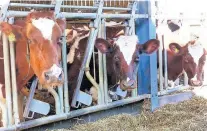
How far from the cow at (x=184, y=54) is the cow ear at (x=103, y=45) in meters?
2.29

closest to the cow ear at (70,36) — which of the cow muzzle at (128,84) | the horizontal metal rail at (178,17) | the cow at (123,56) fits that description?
the cow at (123,56)

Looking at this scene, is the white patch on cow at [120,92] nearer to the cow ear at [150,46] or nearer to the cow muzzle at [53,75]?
the cow ear at [150,46]

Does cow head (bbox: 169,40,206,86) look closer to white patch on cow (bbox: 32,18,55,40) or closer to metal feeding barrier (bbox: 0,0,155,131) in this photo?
metal feeding barrier (bbox: 0,0,155,131)

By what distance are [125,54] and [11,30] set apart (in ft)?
5.72

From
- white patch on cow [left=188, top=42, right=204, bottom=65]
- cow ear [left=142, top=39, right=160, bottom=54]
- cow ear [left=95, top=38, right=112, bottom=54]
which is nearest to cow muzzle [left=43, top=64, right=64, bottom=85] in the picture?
cow ear [left=95, top=38, right=112, bottom=54]

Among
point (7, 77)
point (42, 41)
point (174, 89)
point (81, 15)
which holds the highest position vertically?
point (81, 15)

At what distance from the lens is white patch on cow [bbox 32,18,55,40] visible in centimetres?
414

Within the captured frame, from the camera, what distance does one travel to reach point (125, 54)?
531 cm

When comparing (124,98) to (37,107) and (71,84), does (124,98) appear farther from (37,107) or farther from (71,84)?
(37,107)

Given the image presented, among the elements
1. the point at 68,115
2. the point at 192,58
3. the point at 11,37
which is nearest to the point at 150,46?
the point at 68,115

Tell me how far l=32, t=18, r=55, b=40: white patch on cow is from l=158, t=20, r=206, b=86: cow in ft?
11.7

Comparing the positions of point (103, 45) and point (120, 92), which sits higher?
point (103, 45)

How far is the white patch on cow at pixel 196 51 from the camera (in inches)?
283

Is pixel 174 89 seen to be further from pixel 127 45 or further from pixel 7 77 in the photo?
pixel 7 77
